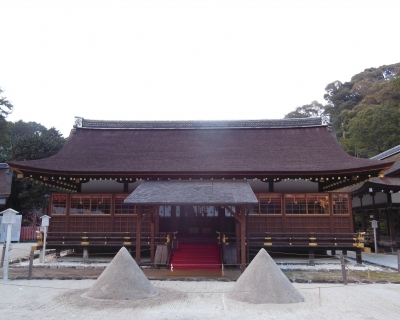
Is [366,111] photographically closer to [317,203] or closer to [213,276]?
[317,203]

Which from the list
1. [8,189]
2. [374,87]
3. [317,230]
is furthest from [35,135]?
[374,87]

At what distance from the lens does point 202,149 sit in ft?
58.1

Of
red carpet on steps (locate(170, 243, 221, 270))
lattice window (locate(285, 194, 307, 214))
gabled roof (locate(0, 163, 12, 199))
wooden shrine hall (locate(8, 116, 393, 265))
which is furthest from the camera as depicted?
gabled roof (locate(0, 163, 12, 199))

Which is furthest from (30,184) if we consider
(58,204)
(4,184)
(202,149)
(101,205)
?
(202,149)

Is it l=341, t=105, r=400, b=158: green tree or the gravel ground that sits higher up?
l=341, t=105, r=400, b=158: green tree

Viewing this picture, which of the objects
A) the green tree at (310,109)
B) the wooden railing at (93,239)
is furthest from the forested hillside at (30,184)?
the green tree at (310,109)

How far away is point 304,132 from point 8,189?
2319 cm

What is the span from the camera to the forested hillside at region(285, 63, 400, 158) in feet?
122

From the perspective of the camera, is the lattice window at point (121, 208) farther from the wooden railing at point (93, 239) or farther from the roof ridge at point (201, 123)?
the roof ridge at point (201, 123)

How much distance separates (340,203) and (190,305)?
10057mm

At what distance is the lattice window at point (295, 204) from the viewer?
15852mm

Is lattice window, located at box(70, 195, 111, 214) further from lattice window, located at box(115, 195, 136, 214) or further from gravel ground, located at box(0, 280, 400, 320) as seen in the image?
gravel ground, located at box(0, 280, 400, 320)

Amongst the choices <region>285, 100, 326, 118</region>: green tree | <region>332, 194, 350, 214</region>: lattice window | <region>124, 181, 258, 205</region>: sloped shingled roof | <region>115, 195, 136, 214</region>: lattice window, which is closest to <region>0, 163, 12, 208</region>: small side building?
<region>115, 195, 136, 214</region>: lattice window

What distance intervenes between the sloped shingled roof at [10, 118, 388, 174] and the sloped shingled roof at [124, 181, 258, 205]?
2.16 ft
